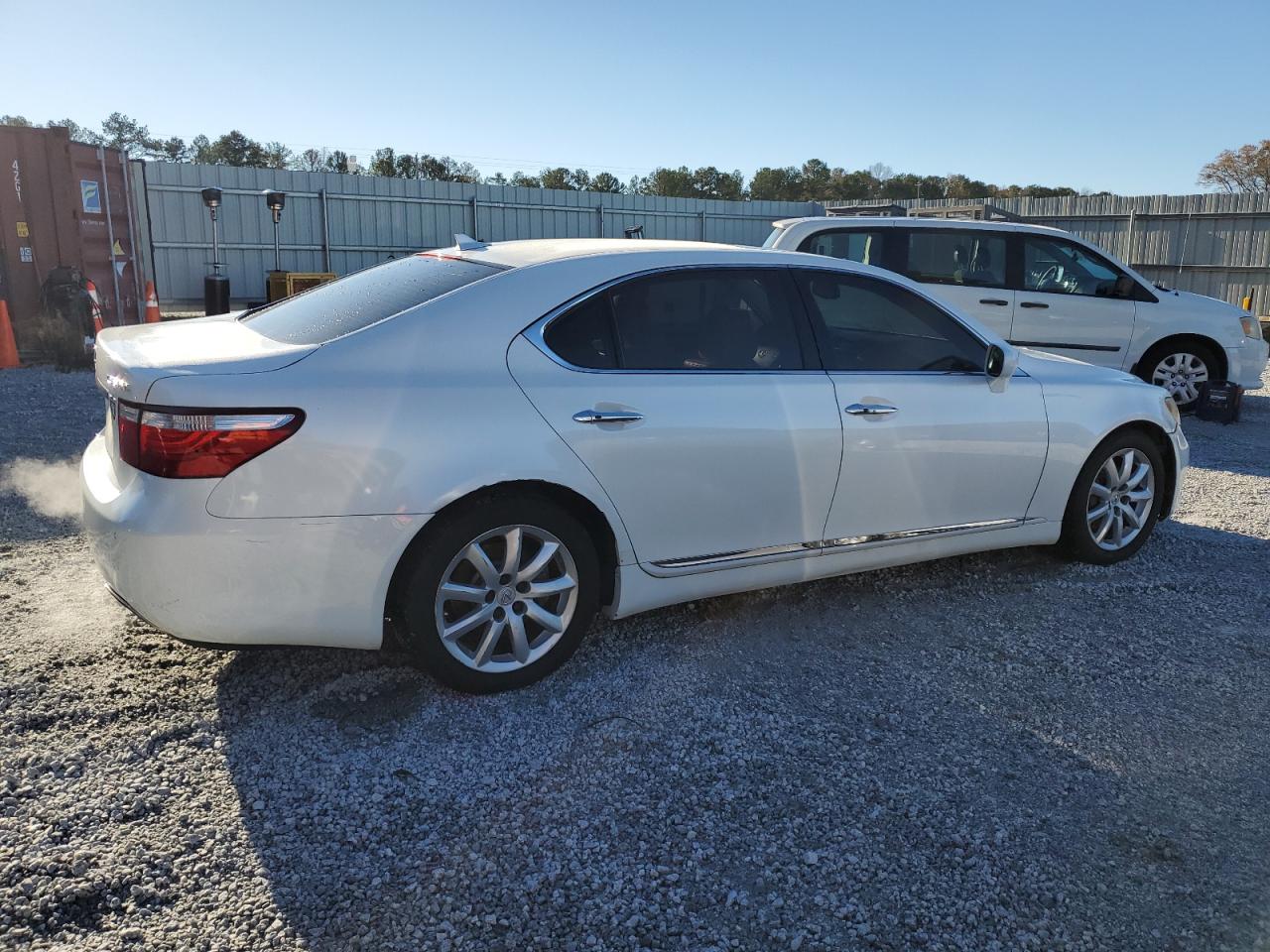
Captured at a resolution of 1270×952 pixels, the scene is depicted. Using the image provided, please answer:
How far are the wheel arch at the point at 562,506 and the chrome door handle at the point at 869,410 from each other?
1153mm

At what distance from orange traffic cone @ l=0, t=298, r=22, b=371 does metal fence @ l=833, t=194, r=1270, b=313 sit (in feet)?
49.8

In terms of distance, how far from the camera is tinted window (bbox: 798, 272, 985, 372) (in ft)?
13.9

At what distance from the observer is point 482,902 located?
253cm

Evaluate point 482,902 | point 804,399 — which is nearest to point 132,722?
point 482,902

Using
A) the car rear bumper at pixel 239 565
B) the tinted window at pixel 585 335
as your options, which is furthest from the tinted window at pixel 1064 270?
the car rear bumper at pixel 239 565

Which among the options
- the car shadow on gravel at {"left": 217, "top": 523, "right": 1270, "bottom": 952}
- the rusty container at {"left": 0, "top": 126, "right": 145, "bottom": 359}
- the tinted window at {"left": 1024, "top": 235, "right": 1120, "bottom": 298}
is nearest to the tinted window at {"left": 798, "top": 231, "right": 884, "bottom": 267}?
the tinted window at {"left": 1024, "top": 235, "right": 1120, "bottom": 298}

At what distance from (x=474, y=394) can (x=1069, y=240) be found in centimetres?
774

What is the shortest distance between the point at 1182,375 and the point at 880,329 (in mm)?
6898

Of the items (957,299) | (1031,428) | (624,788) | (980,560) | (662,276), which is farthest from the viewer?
(957,299)

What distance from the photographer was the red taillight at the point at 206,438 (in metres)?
3.07

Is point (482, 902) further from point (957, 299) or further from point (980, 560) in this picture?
point (957, 299)

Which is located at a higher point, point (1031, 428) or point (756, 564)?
point (1031, 428)

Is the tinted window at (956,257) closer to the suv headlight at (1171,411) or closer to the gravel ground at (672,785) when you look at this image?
the suv headlight at (1171,411)

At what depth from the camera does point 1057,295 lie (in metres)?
9.31
